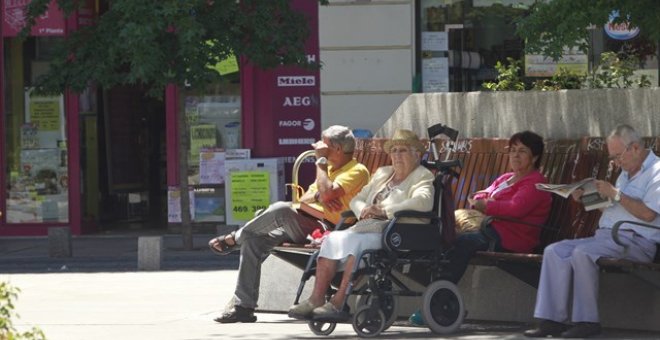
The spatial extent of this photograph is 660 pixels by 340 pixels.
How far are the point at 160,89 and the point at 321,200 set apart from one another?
6012 mm

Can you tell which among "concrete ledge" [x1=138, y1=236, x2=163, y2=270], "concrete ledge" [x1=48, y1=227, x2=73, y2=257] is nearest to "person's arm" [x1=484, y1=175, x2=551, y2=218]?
"concrete ledge" [x1=138, y1=236, x2=163, y2=270]

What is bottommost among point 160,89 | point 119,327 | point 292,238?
point 119,327

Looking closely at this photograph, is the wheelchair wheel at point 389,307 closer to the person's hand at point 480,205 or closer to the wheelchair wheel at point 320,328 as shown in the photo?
the wheelchair wheel at point 320,328

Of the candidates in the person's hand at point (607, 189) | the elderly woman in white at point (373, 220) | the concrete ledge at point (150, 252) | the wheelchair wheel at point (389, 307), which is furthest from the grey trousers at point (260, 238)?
the concrete ledge at point (150, 252)

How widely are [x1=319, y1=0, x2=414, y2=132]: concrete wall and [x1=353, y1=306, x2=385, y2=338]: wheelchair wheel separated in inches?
346

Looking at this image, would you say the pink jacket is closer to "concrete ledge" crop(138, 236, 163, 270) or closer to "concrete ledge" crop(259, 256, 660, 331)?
"concrete ledge" crop(259, 256, 660, 331)

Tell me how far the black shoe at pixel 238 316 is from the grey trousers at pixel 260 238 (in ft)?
0.12

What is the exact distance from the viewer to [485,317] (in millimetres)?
9602

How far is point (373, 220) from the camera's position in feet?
30.2

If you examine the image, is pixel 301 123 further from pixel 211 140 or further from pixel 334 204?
pixel 334 204

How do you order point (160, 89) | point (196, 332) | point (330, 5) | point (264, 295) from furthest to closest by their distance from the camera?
1. point (330, 5)
2. point (160, 89)
3. point (264, 295)
4. point (196, 332)

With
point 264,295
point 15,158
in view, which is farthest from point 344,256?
point 15,158

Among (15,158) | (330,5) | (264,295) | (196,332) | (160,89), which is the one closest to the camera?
(196,332)

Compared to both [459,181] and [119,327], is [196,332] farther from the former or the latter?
[459,181]
